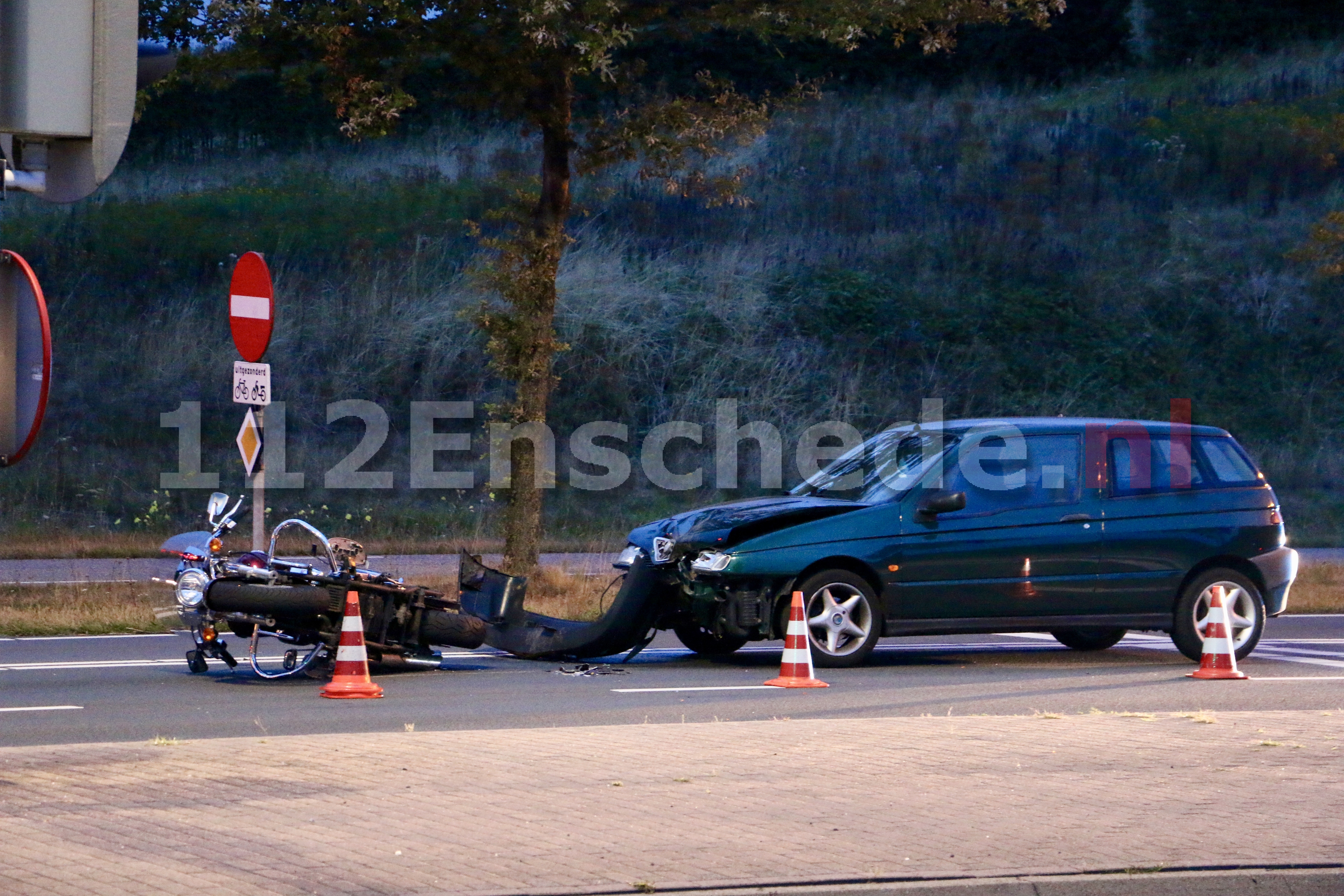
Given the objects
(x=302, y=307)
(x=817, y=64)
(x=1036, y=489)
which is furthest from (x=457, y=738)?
(x=817, y=64)

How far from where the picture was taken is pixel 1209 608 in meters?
12.8

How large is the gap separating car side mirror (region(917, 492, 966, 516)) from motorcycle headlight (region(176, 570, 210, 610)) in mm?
5099

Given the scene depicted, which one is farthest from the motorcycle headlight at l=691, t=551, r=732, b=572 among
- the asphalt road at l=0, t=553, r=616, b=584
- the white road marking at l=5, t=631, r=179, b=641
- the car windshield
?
the asphalt road at l=0, t=553, r=616, b=584

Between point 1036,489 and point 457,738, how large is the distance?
5900 mm

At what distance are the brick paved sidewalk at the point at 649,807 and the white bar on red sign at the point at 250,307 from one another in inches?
262

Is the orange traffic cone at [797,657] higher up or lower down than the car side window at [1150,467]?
lower down

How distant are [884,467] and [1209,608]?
8.76 ft

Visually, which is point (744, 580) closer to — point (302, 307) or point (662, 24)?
point (662, 24)

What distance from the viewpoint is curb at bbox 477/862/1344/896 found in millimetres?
5516

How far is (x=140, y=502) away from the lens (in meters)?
26.1

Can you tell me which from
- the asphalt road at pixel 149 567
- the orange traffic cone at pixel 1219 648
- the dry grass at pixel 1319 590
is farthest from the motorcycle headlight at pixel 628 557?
the dry grass at pixel 1319 590

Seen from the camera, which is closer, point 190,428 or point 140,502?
point 140,502

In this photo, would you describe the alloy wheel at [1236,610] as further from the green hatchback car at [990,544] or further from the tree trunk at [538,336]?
the tree trunk at [538,336]

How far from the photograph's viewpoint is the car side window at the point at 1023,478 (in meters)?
12.7
